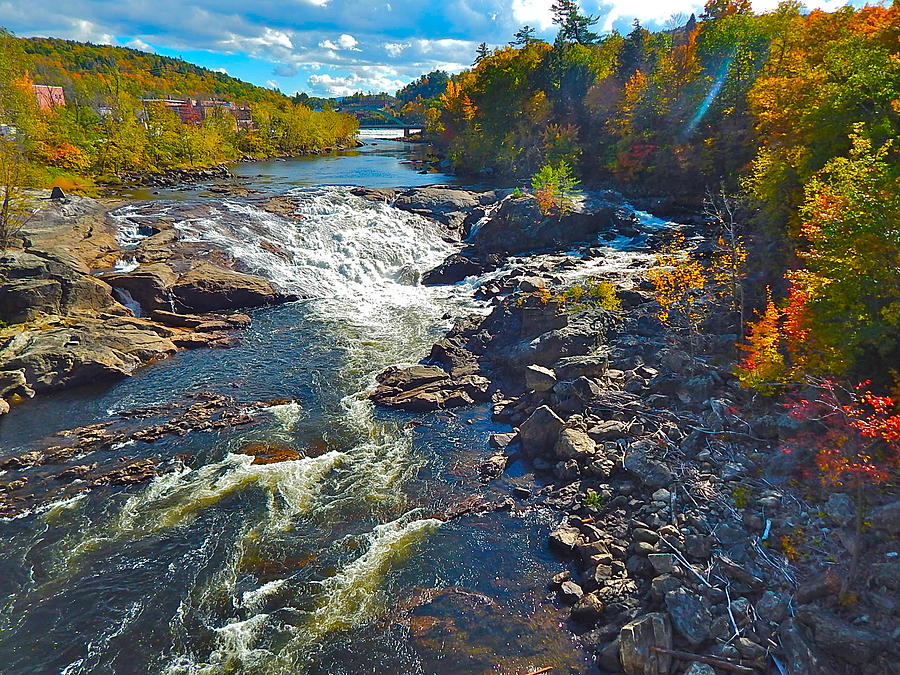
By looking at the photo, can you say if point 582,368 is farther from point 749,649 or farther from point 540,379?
point 749,649

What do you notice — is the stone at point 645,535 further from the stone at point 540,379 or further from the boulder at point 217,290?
the boulder at point 217,290

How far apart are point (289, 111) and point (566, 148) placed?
309 ft

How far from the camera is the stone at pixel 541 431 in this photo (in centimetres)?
1691

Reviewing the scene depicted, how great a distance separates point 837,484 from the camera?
11.6 meters

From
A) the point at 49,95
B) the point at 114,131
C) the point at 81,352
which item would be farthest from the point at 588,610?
the point at 49,95

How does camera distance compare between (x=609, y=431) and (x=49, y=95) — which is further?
(x=49, y=95)

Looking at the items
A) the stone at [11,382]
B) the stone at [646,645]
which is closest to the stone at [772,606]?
the stone at [646,645]

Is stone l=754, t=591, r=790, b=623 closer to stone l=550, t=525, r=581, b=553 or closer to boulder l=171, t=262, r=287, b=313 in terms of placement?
stone l=550, t=525, r=581, b=553

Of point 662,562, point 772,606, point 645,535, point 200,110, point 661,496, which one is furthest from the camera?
point 200,110

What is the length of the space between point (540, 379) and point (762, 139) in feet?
113

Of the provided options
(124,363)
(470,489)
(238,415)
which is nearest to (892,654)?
(470,489)

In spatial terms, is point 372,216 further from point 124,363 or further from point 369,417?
point 369,417

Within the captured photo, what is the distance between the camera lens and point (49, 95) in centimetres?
9738

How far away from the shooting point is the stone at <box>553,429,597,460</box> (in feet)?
51.3
